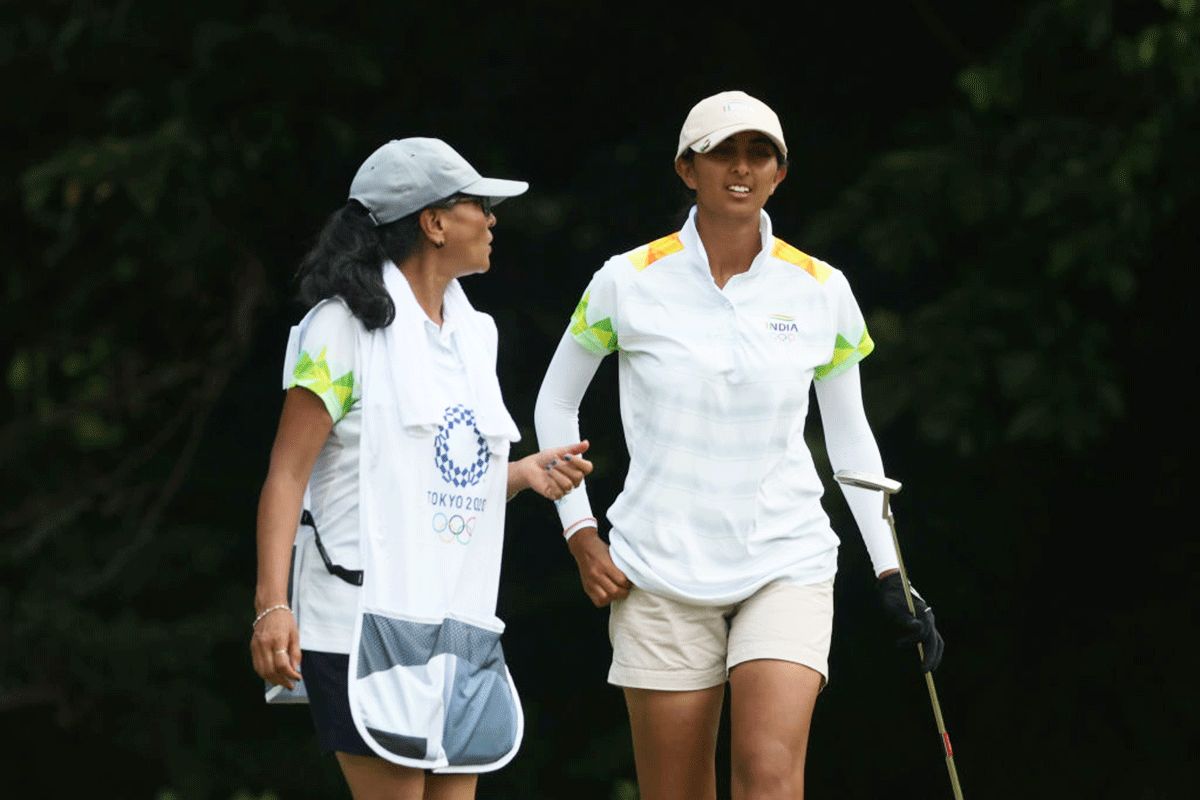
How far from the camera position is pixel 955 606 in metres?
8.20

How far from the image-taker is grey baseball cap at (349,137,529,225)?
3656 millimetres

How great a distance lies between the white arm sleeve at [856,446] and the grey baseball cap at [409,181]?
87cm

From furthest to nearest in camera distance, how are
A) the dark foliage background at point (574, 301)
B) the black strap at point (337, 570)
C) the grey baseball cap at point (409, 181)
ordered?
the dark foliage background at point (574, 301)
the grey baseball cap at point (409, 181)
the black strap at point (337, 570)

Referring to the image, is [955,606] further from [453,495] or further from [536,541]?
[453,495]

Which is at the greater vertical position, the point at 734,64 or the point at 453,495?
the point at 734,64

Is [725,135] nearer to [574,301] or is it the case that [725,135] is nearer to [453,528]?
[453,528]

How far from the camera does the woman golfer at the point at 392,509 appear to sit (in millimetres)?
3412

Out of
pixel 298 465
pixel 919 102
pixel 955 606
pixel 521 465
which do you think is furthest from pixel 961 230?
pixel 298 465

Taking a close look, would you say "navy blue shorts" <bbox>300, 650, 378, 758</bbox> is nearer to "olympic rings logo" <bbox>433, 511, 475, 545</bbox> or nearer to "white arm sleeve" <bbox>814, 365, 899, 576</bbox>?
"olympic rings logo" <bbox>433, 511, 475, 545</bbox>

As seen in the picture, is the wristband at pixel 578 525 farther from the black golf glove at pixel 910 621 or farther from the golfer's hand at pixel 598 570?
the black golf glove at pixel 910 621

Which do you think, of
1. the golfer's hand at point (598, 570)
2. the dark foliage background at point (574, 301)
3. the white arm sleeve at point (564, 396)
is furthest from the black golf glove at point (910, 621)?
the dark foliage background at point (574, 301)

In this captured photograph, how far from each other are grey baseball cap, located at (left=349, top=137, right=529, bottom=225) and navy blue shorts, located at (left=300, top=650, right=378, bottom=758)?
812 mm

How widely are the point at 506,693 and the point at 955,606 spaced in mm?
4846

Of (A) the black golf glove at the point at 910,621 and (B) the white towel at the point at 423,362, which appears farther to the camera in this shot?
(A) the black golf glove at the point at 910,621
